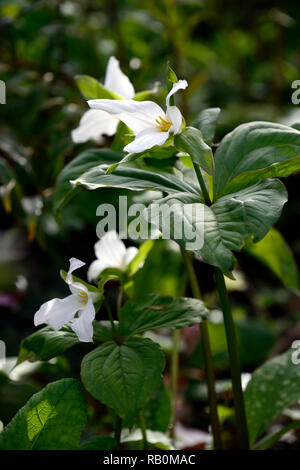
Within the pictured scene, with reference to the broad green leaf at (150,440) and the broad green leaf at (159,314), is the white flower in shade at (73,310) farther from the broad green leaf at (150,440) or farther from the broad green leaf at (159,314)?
the broad green leaf at (150,440)

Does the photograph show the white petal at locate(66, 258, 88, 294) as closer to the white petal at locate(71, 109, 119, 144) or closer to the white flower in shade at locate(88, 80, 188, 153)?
the white flower in shade at locate(88, 80, 188, 153)

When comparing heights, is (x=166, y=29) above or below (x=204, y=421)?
above

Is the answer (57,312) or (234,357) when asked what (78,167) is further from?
(234,357)

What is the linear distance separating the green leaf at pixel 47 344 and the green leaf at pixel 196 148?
27cm

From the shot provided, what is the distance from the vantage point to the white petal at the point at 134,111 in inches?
24.4

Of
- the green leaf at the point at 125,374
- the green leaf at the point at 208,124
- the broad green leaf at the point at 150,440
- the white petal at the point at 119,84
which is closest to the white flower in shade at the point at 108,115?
the white petal at the point at 119,84

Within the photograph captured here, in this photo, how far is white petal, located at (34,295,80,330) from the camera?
0.62 meters

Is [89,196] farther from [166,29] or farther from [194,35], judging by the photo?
[194,35]

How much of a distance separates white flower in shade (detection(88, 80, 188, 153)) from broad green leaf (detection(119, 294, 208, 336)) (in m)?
0.22

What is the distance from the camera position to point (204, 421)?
43.2 inches

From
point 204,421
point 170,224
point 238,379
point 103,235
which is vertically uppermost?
point 170,224

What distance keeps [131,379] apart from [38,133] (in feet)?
2.68

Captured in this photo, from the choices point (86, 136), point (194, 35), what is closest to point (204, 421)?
point (86, 136)

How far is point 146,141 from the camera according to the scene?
60 cm
